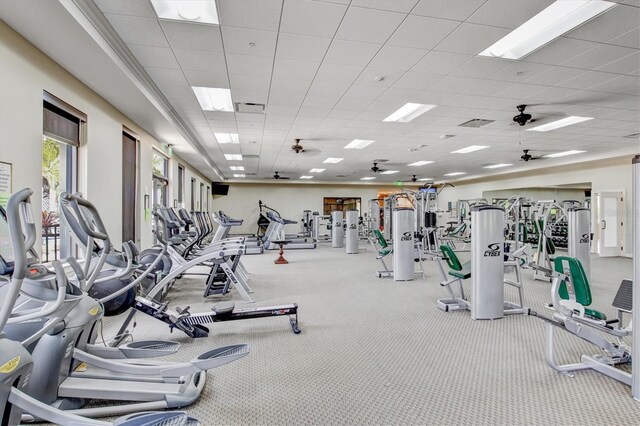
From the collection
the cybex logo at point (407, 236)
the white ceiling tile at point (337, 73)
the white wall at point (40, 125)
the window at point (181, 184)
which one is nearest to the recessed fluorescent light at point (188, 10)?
the white wall at point (40, 125)

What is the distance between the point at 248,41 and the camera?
337 cm

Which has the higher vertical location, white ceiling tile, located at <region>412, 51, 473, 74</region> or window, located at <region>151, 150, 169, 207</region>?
white ceiling tile, located at <region>412, 51, 473, 74</region>

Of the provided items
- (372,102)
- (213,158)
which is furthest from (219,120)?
(213,158)

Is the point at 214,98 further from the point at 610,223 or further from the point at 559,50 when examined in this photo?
the point at 610,223

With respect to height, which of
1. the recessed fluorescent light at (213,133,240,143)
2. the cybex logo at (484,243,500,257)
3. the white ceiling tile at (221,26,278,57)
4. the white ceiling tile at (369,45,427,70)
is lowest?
the cybex logo at (484,243,500,257)

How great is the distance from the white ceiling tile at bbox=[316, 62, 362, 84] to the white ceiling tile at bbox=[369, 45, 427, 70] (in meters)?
0.28

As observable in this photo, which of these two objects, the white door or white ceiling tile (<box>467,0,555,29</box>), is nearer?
white ceiling tile (<box>467,0,555,29</box>)

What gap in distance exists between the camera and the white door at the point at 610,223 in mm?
9539

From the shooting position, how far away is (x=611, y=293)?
5.11 meters

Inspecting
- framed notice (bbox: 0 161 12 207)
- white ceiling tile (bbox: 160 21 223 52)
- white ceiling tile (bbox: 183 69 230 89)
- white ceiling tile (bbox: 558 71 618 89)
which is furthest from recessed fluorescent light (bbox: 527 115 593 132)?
framed notice (bbox: 0 161 12 207)

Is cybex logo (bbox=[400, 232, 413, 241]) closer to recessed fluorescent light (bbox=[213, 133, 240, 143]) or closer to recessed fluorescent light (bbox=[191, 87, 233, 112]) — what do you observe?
recessed fluorescent light (bbox=[191, 87, 233, 112])

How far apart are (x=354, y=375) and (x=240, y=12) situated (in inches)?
126

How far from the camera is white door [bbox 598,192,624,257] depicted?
9.54m

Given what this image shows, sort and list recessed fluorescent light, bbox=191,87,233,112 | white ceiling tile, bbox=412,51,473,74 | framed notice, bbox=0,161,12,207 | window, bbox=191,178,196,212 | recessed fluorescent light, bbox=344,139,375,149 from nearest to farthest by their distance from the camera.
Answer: framed notice, bbox=0,161,12,207 → white ceiling tile, bbox=412,51,473,74 → recessed fluorescent light, bbox=191,87,233,112 → recessed fluorescent light, bbox=344,139,375,149 → window, bbox=191,178,196,212
